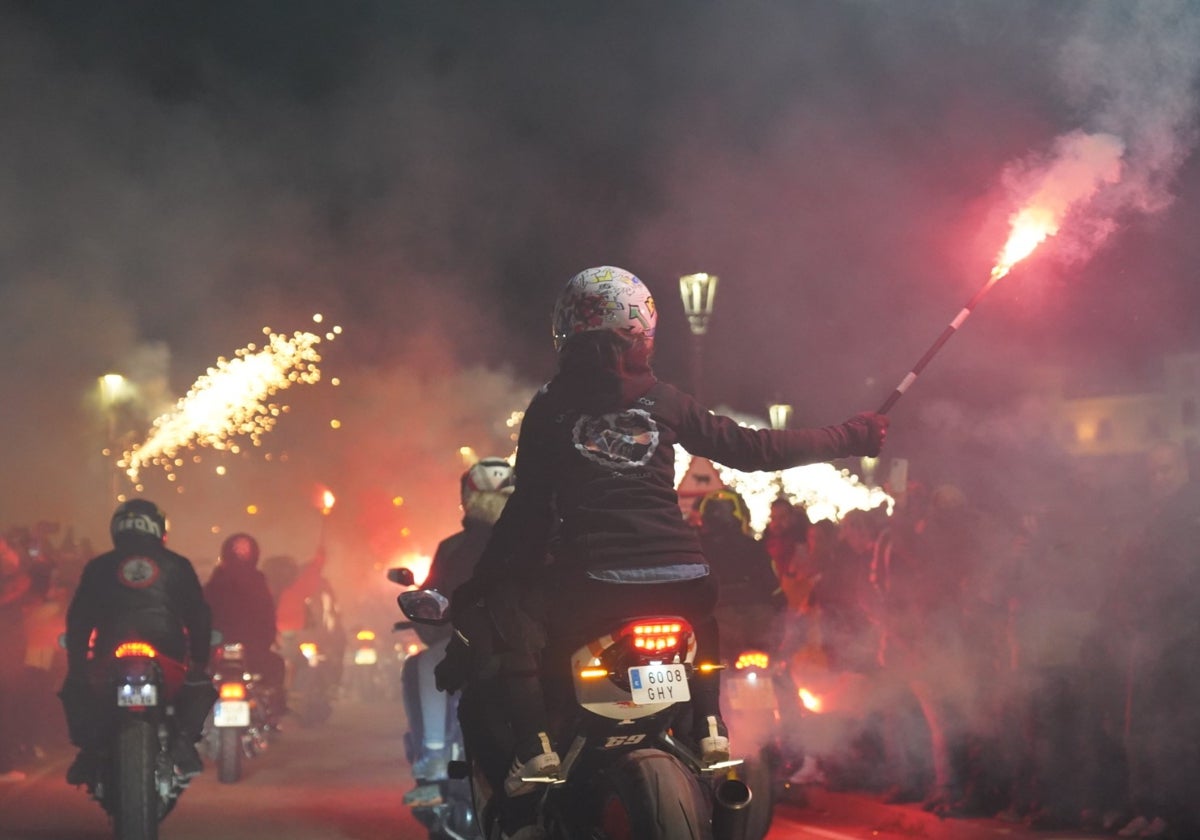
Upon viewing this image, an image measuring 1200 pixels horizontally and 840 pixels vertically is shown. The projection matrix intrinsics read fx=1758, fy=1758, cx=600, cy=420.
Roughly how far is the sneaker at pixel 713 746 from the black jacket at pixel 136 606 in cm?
490

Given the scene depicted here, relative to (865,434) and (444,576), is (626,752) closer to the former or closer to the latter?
(865,434)

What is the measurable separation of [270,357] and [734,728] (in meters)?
25.3

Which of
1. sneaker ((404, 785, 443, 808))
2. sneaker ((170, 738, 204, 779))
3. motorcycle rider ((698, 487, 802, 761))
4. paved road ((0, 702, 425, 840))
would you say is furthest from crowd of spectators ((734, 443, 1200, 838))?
sneaker ((170, 738, 204, 779))

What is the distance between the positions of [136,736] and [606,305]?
176 inches

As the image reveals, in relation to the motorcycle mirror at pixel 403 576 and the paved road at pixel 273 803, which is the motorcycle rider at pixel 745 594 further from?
the motorcycle mirror at pixel 403 576

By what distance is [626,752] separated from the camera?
510cm

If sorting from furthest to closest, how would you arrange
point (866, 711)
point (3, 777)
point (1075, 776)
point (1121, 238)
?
point (3, 777), point (866, 711), point (1121, 238), point (1075, 776)

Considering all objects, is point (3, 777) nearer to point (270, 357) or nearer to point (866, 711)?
point (866, 711)

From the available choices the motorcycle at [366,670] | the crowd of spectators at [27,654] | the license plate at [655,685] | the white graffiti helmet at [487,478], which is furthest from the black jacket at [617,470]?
the motorcycle at [366,670]

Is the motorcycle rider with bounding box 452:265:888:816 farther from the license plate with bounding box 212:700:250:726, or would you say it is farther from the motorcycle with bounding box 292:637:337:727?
the motorcycle with bounding box 292:637:337:727

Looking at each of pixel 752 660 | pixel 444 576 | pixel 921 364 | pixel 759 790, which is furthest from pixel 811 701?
pixel 921 364

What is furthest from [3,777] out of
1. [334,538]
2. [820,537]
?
[334,538]

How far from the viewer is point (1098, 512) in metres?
10.5

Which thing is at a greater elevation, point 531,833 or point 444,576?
point 444,576
